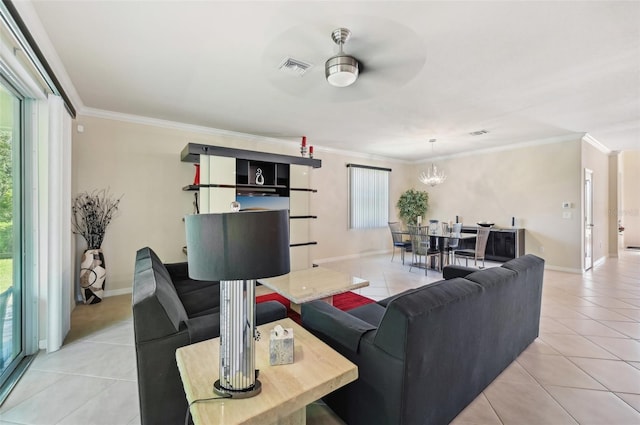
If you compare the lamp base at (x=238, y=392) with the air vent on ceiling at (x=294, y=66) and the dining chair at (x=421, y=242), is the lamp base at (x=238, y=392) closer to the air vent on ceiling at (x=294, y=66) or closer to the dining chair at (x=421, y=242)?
the air vent on ceiling at (x=294, y=66)

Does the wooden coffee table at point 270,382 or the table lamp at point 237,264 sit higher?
the table lamp at point 237,264

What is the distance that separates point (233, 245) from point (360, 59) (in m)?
2.36

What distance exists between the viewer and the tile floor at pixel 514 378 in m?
1.80

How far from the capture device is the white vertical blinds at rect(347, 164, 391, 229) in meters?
7.13

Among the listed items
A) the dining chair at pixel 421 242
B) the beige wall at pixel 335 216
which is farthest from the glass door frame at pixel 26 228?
the dining chair at pixel 421 242

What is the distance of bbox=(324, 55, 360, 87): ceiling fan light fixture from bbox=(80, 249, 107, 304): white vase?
376 centimetres

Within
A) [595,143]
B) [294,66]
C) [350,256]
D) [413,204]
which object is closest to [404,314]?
[294,66]

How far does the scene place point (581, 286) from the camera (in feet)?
15.1

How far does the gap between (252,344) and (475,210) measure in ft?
23.7

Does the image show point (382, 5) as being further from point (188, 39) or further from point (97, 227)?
point (97, 227)

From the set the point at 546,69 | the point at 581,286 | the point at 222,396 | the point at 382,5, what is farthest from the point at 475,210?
the point at 222,396

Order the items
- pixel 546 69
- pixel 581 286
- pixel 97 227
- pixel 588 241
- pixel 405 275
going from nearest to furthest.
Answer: pixel 546 69
pixel 97 227
pixel 581 286
pixel 405 275
pixel 588 241

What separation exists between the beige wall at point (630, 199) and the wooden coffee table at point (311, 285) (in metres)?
10.5

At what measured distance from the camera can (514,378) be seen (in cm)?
218
